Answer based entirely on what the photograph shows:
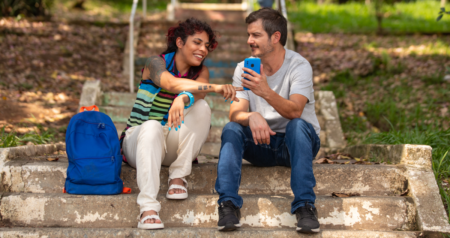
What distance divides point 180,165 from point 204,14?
611 centimetres

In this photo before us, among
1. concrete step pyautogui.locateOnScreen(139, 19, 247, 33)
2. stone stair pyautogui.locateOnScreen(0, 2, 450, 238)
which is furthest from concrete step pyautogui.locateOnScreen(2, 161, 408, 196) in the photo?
concrete step pyautogui.locateOnScreen(139, 19, 247, 33)

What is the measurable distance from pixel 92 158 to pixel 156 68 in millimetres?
749

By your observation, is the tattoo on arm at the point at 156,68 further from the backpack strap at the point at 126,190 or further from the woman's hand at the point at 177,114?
the backpack strap at the point at 126,190

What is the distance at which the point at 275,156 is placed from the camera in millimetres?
2633

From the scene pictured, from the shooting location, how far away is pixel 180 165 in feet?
8.09

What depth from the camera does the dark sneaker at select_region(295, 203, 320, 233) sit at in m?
2.15

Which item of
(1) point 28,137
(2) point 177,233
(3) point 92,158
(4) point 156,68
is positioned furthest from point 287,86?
(1) point 28,137

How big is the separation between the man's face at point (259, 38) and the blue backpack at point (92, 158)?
3.81 ft

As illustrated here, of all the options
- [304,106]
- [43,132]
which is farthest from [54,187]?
[304,106]

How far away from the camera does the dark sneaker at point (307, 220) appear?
84.8 inches

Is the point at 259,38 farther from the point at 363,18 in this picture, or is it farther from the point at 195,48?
the point at 363,18

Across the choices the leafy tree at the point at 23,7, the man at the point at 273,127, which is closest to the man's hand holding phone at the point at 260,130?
the man at the point at 273,127

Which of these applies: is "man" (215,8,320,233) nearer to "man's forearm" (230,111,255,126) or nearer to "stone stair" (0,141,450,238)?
"man's forearm" (230,111,255,126)

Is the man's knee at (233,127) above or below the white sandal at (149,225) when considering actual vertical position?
above
